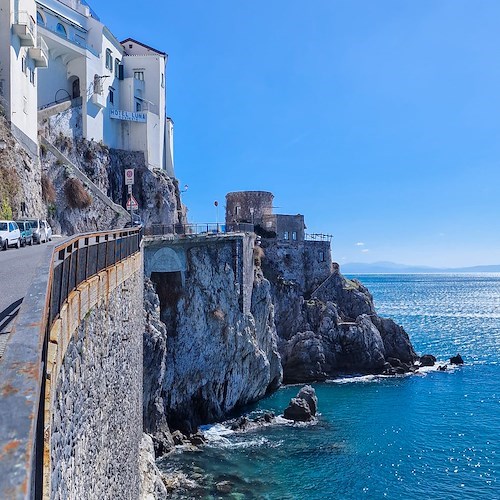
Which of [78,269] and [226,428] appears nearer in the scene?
[78,269]

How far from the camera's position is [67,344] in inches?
281

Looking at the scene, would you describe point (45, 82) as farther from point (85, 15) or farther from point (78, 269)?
point (78, 269)

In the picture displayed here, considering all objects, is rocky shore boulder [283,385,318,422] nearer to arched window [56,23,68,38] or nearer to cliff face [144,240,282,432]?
cliff face [144,240,282,432]

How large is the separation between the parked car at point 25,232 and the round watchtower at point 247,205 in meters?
44.8

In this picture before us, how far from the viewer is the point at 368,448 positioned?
3303 cm

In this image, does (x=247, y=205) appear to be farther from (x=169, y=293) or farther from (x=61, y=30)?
(x=169, y=293)

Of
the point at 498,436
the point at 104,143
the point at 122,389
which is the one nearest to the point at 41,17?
the point at 104,143

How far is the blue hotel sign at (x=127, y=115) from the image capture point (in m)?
50.9

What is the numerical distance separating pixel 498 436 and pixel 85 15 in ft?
177

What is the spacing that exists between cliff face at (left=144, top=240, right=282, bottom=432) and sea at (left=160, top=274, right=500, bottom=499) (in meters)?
2.20

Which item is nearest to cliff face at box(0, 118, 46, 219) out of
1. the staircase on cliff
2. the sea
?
the staircase on cliff

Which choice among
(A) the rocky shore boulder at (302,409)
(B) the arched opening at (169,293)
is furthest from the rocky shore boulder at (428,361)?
(B) the arched opening at (169,293)

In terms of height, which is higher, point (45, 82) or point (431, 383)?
point (45, 82)

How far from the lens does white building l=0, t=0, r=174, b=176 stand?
1793 inches
